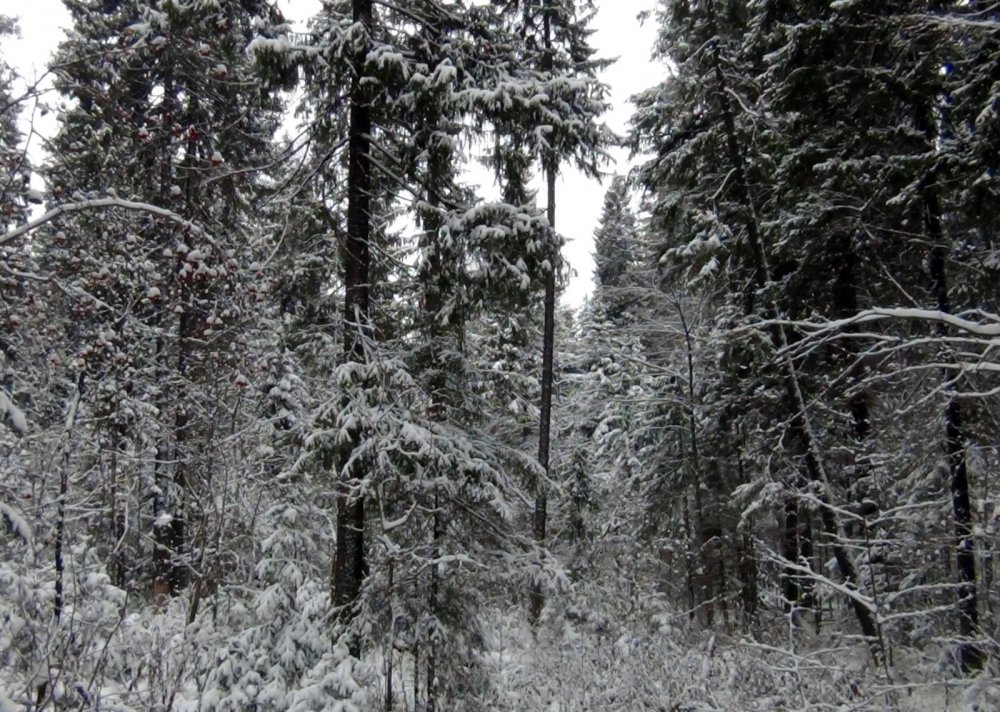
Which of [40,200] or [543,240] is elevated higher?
[543,240]

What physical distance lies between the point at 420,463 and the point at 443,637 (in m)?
2.10

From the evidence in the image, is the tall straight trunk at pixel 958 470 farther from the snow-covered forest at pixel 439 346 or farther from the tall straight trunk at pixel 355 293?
the tall straight trunk at pixel 355 293

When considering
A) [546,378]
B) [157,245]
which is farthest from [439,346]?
[546,378]

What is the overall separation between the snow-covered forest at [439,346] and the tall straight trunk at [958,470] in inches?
2.9

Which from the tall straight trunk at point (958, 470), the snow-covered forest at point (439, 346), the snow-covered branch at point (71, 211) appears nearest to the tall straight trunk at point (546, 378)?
the snow-covered forest at point (439, 346)

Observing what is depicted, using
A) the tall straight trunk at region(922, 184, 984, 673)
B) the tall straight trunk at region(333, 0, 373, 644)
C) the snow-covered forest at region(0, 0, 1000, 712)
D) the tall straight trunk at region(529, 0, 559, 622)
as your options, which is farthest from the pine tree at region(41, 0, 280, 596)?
the tall straight trunk at region(922, 184, 984, 673)

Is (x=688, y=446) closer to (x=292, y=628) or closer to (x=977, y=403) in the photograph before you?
(x=977, y=403)

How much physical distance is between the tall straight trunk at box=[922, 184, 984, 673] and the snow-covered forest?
0.07 metres

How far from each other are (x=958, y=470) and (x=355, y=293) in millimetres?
8580

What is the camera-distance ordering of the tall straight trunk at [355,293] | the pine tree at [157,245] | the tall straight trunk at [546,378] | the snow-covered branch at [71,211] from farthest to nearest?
the tall straight trunk at [546,378] → the tall straight trunk at [355,293] → the pine tree at [157,245] → the snow-covered branch at [71,211]

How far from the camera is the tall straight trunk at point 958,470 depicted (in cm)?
781

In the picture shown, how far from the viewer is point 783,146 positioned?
11461 mm

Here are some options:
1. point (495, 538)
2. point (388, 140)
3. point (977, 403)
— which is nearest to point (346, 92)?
point (388, 140)

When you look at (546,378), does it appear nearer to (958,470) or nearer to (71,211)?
(958,470)
